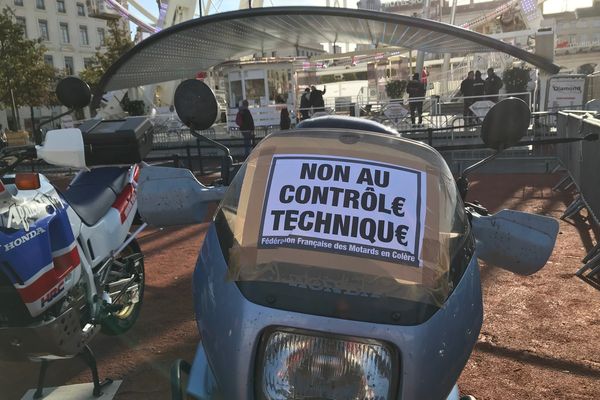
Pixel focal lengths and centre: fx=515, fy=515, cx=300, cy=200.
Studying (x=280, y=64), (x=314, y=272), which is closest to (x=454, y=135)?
(x=314, y=272)

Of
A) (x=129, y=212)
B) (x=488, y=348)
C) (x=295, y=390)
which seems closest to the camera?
(x=295, y=390)

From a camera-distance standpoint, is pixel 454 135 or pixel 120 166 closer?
pixel 120 166

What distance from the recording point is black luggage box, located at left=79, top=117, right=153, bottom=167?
3.96m

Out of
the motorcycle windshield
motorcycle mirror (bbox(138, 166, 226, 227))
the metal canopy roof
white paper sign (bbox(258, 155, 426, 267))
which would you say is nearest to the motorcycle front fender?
the motorcycle windshield

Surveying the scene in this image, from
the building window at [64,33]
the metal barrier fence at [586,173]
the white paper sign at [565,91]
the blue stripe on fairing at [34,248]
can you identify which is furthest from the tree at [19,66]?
the building window at [64,33]

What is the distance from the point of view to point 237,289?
1.55 m

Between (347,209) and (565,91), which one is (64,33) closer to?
(565,91)

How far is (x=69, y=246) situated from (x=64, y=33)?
6445 cm

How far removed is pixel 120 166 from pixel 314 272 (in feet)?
10.4

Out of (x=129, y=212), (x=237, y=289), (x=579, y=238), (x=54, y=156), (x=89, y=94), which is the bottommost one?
(x=579, y=238)

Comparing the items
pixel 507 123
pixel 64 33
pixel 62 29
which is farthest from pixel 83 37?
pixel 507 123

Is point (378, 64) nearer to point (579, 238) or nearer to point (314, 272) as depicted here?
point (579, 238)

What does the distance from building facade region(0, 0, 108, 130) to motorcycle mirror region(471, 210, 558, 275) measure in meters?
55.9

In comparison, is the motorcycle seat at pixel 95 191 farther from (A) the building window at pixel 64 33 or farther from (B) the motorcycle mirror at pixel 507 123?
(A) the building window at pixel 64 33
